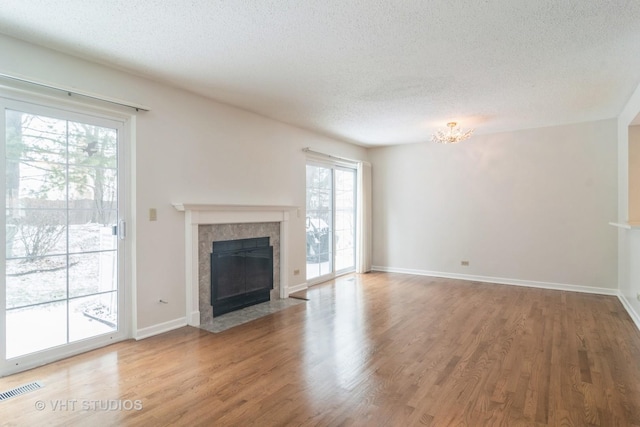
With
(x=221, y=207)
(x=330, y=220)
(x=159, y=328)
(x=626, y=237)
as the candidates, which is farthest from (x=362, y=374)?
(x=626, y=237)

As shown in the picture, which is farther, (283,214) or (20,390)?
(283,214)

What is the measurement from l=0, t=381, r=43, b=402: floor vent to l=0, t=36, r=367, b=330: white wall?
965 mm

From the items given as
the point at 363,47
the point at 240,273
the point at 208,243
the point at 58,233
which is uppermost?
the point at 363,47

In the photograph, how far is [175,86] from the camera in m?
3.68

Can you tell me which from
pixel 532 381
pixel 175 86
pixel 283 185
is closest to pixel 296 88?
pixel 175 86

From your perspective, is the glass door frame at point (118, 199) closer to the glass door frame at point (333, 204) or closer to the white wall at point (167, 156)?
the white wall at point (167, 156)

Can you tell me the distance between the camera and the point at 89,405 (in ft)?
7.39

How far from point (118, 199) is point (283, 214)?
2218 millimetres

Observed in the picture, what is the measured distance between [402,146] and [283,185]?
2932 mm

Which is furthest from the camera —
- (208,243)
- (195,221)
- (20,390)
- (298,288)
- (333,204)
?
(333,204)

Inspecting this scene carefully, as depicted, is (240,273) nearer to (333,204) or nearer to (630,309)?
(333,204)

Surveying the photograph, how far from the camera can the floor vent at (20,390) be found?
7.69ft

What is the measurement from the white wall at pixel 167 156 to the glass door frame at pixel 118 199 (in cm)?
9

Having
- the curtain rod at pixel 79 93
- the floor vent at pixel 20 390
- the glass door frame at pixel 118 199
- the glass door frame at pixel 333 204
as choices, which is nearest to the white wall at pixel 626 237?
the glass door frame at pixel 333 204
